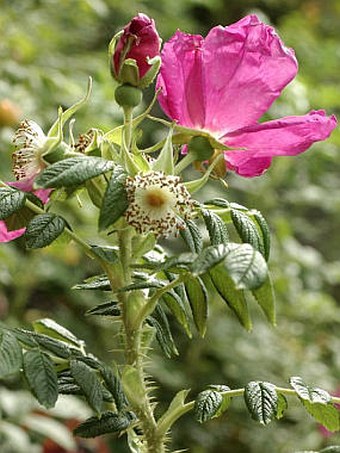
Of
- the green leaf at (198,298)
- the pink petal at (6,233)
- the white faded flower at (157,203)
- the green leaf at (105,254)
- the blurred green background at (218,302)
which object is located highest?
the white faded flower at (157,203)

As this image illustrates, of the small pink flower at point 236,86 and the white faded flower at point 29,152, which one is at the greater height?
the small pink flower at point 236,86

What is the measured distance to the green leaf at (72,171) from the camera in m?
0.60

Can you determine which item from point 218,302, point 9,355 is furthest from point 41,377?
point 218,302

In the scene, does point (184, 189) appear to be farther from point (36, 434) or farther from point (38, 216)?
point (36, 434)

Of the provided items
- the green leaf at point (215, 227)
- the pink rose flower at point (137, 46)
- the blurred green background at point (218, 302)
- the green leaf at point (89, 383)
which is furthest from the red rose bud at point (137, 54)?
the blurred green background at point (218, 302)

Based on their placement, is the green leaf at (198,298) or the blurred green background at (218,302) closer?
the green leaf at (198,298)

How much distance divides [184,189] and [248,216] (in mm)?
76

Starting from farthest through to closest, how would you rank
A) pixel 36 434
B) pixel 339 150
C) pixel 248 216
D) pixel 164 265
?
1. pixel 339 150
2. pixel 36 434
3. pixel 248 216
4. pixel 164 265

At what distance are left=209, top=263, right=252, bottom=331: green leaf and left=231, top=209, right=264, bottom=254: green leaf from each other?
42 millimetres

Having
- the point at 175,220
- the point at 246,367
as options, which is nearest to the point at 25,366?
the point at 175,220

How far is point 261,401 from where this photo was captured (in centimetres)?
66

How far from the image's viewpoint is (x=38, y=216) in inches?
25.4

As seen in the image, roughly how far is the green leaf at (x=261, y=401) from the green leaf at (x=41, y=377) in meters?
0.14

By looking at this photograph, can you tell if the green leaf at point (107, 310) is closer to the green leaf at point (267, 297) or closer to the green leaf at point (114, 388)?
the green leaf at point (114, 388)
